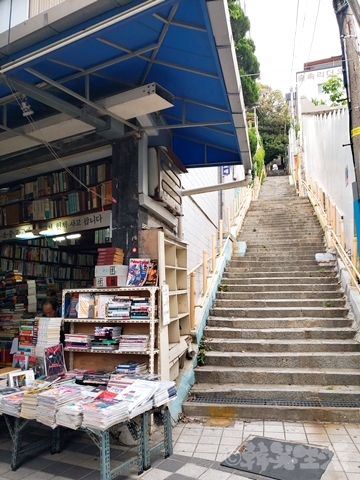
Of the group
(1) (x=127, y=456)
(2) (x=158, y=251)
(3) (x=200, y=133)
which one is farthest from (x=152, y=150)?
(1) (x=127, y=456)

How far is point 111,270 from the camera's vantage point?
4156 millimetres

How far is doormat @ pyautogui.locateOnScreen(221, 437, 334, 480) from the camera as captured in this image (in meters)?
3.13

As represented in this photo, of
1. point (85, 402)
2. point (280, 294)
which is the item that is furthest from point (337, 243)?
point (85, 402)

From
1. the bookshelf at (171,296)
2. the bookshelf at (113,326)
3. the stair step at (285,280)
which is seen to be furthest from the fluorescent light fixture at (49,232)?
the stair step at (285,280)

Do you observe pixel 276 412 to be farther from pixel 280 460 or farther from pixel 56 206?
pixel 56 206

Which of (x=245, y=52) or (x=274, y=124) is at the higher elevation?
(x=274, y=124)

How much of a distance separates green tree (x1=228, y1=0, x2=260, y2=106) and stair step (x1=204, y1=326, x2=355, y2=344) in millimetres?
8436

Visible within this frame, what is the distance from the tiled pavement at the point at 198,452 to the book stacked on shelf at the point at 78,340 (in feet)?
3.06

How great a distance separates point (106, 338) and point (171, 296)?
44.4 inches

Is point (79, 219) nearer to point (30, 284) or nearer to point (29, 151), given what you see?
point (29, 151)

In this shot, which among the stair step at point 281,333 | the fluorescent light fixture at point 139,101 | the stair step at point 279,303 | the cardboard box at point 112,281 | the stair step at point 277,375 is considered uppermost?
Result: the fluorescent light fixture at point 139,101

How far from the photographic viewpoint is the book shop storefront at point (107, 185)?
2.93 meters

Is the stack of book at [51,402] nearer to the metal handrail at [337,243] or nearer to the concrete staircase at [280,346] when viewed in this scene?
the concrete staircase at [280,346]

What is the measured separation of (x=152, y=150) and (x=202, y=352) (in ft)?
10.1
